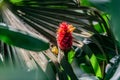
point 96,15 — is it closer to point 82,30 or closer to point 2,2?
point 82,30

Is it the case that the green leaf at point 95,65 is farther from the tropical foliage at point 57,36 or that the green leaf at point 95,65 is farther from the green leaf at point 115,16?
the green leaf at point 115,16

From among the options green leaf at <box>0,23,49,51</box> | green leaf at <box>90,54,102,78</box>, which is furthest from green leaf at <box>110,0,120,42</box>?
green leaf at <box>90,54,102,78</box>

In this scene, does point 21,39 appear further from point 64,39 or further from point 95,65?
point 95,65

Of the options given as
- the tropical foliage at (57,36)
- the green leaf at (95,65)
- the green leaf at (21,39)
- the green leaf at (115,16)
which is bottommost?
the green leaf at (95,65)

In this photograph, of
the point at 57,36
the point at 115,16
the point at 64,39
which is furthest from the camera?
the point at 57,36

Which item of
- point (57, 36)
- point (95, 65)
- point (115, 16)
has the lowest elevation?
point (95, 65)

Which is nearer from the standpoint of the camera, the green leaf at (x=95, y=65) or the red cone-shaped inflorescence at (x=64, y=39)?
the red cone-shaped inflorescence at (x=64, y=39)

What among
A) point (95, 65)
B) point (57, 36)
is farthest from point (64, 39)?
point (95, 65)

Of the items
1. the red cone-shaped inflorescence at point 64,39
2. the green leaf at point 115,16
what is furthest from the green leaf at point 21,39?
the green leaf at point 115,16

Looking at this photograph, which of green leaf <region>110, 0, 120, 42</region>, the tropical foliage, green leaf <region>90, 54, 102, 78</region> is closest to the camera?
green leaf <region>110, 0, 120, 42</region>

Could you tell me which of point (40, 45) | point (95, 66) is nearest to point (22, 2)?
point (95, 66)

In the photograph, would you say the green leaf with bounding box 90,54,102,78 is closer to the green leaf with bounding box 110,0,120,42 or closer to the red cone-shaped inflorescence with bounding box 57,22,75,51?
the red cone-shaped inflorescence with bounding box 57,22,75,51

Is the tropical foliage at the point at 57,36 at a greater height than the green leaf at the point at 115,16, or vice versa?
the green leaf at the point at 115,16
